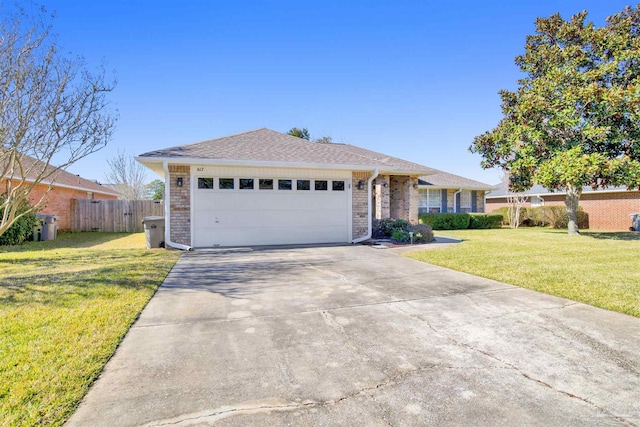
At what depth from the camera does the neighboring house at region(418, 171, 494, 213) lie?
2210 centimetres

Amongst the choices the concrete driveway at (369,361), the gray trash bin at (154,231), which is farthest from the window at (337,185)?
the concrete driveway at (369,361)

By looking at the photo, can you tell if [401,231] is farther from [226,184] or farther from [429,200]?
[429,200]

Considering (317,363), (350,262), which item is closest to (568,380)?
(317,363)

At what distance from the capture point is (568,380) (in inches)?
112

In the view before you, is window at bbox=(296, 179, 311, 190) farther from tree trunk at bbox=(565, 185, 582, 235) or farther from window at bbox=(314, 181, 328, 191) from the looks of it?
tree trunk at bbox=(565, 185, 582, 235)

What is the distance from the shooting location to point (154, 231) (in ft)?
36.3

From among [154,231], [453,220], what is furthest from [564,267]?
[453,220]

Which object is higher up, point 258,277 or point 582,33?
point 582,33

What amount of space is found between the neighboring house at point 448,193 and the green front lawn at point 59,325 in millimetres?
17984

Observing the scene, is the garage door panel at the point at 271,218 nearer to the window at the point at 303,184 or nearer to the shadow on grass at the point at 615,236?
the window at the point at 303,184

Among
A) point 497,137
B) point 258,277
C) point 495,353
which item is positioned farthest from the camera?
point 497,137

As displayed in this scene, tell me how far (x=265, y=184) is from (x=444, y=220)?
12.8 meters

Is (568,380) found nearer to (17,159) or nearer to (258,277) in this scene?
(258,277)

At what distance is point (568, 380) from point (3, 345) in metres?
5.39
